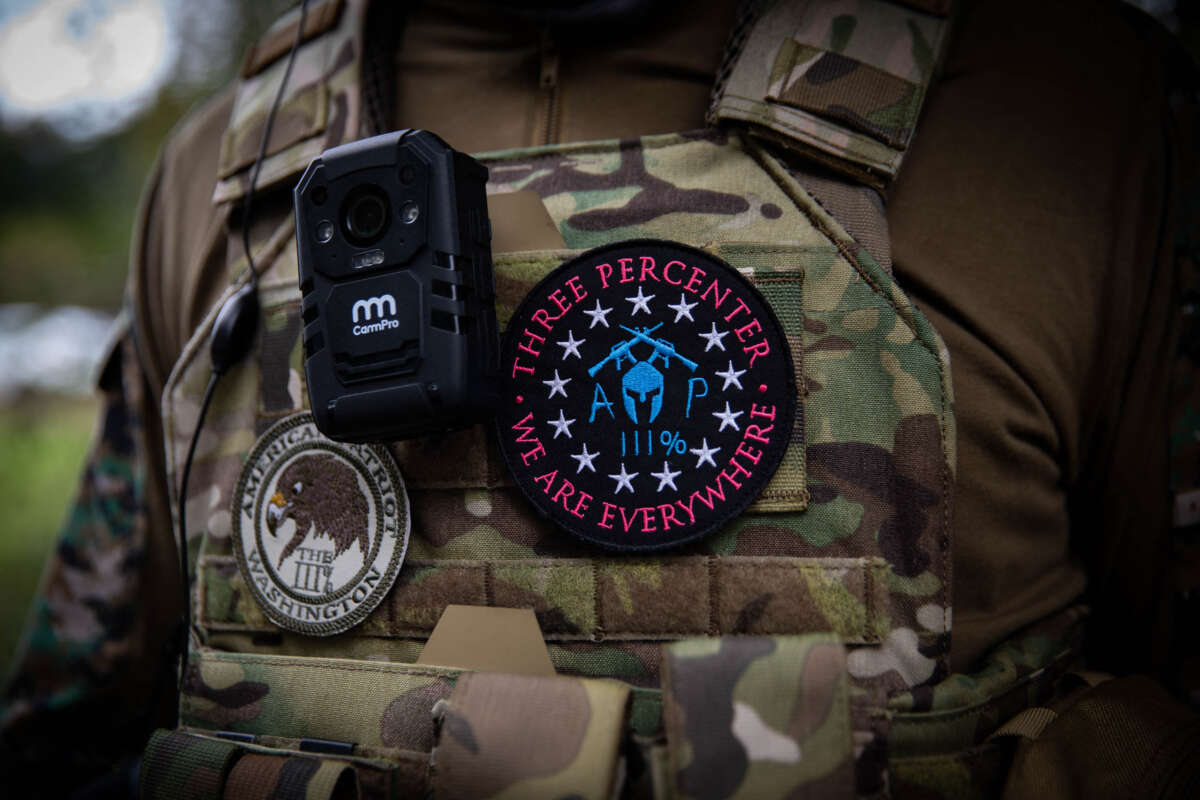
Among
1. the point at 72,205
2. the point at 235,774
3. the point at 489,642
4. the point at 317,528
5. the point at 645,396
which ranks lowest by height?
the point at 235,774

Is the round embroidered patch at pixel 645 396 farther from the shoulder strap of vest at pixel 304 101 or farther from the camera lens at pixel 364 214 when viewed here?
the shoulder strap of vest at pixel 304 101

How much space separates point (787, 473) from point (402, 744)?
0.46 meters

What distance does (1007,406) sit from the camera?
0.76 m

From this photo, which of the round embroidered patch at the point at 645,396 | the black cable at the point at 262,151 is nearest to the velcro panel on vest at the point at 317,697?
the round embroidered patch at the point at 645,396

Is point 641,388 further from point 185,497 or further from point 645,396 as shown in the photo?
point 185,497

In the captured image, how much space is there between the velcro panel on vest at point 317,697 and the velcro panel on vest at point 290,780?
40mm

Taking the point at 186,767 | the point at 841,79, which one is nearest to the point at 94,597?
the point at 186,767

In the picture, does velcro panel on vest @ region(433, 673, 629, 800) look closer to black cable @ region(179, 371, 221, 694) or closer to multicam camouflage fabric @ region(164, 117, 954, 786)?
multicam camouflage fabric @ region(164, 117, 954, 786)

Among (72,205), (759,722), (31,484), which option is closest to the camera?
(759,722)

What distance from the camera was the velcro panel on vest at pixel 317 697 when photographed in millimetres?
695

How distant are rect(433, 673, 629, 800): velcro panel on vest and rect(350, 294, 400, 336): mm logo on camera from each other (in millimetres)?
338

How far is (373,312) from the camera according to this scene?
669 millimetres

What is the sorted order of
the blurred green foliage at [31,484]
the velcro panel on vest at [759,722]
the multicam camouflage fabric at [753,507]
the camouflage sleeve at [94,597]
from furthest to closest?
the blurred green foliage at [31,484], the camouflage sleeve at [94,597], the multicam camouflage fabric at [753,507], the velcro panel on vest at [759,722]

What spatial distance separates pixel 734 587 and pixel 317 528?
1.45 feet
